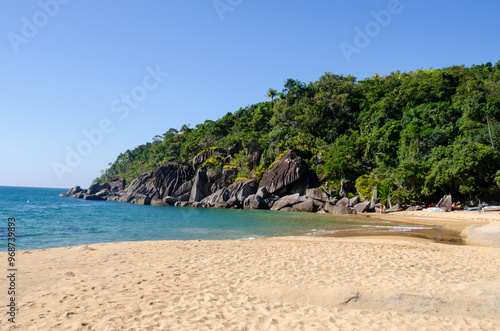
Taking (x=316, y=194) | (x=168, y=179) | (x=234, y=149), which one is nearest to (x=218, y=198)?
(x=234, y=149)

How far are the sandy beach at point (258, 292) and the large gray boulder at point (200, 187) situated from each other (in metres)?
48.2

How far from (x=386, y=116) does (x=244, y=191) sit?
1196 inches

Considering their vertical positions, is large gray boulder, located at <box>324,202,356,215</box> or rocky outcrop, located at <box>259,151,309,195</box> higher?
rocky outcrop, located at <box>259,151,309,195</box>

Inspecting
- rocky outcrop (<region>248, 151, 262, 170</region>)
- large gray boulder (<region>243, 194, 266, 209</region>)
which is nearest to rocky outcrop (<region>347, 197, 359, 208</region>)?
large gray boulder (<region>243, 194, 266, 209</region>)

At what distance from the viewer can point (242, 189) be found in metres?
51.1

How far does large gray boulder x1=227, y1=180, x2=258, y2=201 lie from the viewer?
50625 millimetres

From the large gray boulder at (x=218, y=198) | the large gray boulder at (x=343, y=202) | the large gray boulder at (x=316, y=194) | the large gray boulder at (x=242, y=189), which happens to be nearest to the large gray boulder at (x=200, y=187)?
the large gray boulder at (x=218, y=198)

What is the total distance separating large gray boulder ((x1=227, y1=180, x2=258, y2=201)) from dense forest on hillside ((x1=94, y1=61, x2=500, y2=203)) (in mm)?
2463

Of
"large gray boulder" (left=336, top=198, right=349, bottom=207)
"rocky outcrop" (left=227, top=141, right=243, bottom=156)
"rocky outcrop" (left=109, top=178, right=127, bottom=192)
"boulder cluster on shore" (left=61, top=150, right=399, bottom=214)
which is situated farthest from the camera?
"rocky outcrop" (left=109, top=178, right=127, bottom=192)

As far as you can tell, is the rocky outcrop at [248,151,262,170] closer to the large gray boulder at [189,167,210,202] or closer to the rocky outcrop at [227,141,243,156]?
the rocky outcrop at [227,141,243,156]

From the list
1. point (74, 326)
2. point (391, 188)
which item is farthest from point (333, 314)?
point (391, 188)

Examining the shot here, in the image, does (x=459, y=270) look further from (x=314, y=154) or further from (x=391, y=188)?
(x=314, y=154)

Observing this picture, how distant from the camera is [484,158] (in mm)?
30781

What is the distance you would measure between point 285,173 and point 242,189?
8.58 metres
